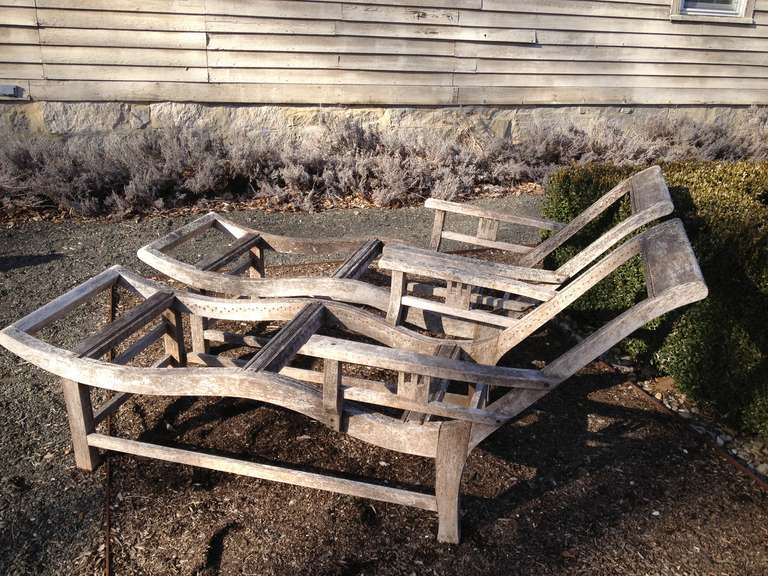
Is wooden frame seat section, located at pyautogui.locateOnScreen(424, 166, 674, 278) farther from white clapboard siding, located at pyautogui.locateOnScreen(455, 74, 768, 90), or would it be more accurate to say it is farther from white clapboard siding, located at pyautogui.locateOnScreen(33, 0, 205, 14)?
white clapboard siding, located at pyautogui.locateOnScreen(455, 74, 768, 90)

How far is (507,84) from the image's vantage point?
8.73 meters

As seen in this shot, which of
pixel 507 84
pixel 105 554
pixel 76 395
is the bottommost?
pixel 105 554

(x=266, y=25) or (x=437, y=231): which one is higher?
(x=266, y=25)

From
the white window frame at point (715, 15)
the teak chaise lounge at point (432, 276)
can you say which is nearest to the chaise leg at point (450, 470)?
the teak chaise lounge at point (432, 276)

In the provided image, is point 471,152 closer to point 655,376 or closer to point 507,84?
point 507,84

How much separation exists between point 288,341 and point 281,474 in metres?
0.51

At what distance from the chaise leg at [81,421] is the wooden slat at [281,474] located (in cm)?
8

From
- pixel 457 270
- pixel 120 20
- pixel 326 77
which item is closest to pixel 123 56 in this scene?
pixel 120 20

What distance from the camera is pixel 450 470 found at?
7.14 feet

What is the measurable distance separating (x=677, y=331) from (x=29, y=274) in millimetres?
4447

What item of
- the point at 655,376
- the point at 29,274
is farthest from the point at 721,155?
the point at 29,274

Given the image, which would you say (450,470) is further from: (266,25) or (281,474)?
(266,25)

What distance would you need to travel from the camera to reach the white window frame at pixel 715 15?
905 centimetres

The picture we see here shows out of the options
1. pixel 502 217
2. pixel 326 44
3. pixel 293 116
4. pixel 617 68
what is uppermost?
pixel 326 44
